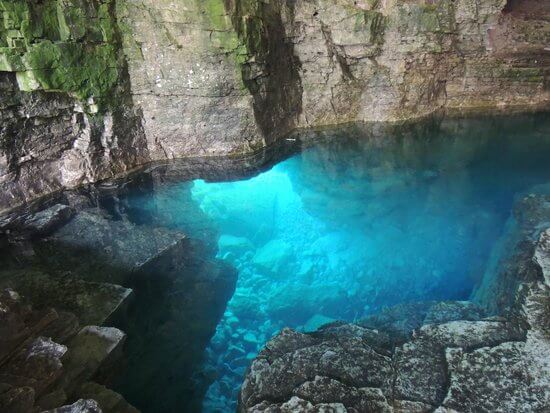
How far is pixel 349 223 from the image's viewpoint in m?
6.42

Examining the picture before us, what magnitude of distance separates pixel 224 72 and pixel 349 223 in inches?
184

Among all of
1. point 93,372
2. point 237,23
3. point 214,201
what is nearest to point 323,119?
point 237,23

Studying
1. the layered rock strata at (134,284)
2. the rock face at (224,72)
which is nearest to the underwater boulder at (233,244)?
the layered rock strata at (134,284)

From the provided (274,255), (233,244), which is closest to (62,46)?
(233,244)

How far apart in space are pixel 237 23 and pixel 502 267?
6971 millimetres

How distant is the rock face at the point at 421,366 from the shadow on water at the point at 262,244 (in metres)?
0.91

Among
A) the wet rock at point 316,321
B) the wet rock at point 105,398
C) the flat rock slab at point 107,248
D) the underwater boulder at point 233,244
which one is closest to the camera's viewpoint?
the wet rock at point 105,398

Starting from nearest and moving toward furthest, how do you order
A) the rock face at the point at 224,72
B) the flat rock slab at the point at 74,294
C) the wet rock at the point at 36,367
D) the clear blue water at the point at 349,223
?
the wet rock at the point at 36,367 < the flat rock slab at the point at 74,294 < the clear blue water at the point at 349,223 < the rock face at the point at 224,72

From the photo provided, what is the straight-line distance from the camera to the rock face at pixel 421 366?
238cm

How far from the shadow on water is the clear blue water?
0.08 ft

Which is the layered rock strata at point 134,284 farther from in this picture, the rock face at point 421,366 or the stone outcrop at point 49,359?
the rock face at point 421,366

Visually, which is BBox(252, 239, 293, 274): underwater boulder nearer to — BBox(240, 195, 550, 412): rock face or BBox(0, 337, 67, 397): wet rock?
BBox(240, 195, 550, 412): rock face

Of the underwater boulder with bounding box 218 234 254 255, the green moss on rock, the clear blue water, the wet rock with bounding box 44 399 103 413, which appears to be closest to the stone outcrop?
the wet rock with bounding box 44 399 103 413

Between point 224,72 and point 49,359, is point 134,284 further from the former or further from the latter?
point 224,72
